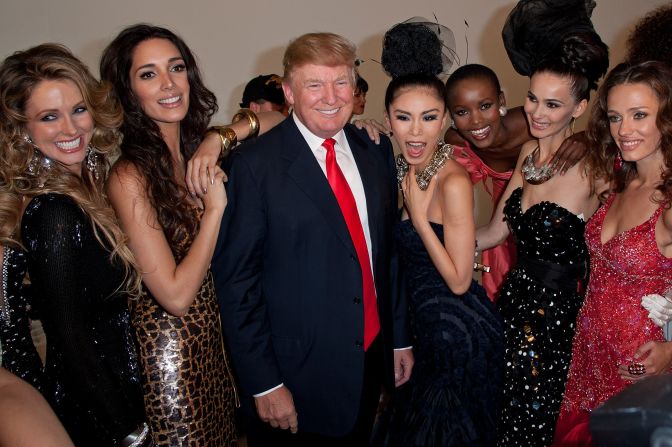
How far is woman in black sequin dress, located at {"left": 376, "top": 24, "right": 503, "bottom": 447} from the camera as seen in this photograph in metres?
2.13

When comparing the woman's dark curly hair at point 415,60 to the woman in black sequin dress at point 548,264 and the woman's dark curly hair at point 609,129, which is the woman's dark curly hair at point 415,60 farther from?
the woman's dark curly hair at point 609,129

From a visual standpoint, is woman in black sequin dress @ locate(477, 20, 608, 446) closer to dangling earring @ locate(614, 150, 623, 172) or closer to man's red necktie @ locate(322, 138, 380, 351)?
dangling earring @ locate(614, 150, 623, 172)

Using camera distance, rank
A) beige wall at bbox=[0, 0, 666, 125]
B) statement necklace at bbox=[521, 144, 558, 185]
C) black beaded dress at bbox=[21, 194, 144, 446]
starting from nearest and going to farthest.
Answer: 1. black beaded dress at bbox=[21, 194, 144, 446]
2. statement necklace at bbox=[521, 144, 558, 185]
3. beige wall at bbox=[0, 0, 666, 125]

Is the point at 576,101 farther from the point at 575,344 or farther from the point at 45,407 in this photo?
the point at 45,407

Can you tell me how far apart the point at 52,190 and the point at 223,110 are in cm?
355

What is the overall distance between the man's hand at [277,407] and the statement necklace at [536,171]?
1.22 meters

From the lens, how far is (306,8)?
5199 millimetres

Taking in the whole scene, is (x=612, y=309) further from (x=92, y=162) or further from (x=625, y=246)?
(x=92, y=162)

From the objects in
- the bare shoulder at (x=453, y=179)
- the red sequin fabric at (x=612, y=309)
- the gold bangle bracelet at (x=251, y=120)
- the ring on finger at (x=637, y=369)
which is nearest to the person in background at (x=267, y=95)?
the gold bangle bracelet at (x=251, y=120)

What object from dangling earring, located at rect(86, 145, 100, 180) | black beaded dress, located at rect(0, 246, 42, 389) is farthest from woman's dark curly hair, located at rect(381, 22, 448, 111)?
black beaded dress, located at rect(0, 246, 42, 389)

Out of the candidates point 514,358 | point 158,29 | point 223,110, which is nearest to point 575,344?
point 514,358

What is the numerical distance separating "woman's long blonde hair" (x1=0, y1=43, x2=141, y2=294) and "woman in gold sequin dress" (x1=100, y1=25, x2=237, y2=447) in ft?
0.33

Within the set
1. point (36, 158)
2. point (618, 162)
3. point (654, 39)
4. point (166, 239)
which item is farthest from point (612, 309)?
point (36, 158)

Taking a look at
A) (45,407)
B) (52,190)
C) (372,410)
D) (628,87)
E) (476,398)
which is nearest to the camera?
(45,407)
